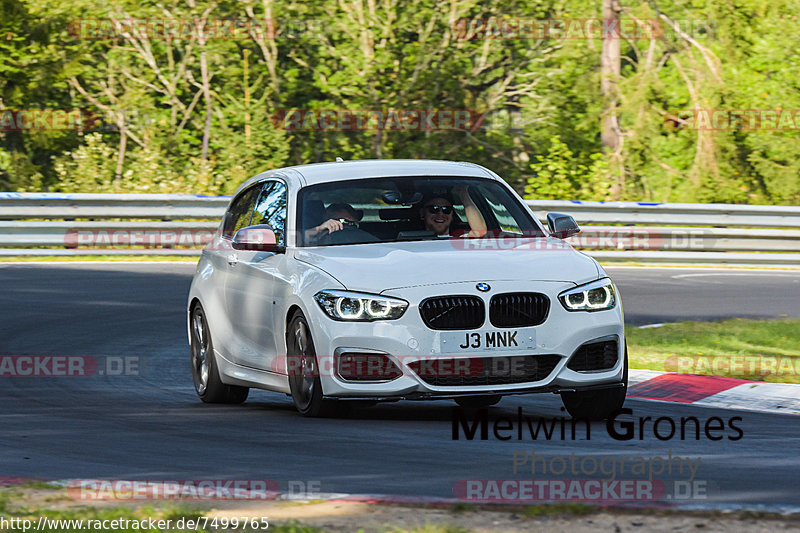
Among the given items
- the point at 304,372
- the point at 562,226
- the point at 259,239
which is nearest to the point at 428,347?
the point at 304,372

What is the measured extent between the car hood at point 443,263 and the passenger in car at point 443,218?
1.01 feet

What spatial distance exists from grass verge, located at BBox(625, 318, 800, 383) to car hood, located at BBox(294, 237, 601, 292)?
2.73 metres

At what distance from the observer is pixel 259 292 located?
927 cm

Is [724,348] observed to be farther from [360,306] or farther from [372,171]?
[360,306]

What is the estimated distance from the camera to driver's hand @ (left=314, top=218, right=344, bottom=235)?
9.19 metres

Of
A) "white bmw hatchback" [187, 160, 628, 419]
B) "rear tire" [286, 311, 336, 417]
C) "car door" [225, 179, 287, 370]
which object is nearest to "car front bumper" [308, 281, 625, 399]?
"white bmw hatchback" [187, 160, 628, 419]

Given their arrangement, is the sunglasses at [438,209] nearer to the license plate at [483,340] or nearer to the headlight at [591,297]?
the headlight at [591,297]

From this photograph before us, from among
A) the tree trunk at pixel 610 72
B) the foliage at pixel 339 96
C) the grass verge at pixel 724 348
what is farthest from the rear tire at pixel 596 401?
the tree trunk at pixel 610 72

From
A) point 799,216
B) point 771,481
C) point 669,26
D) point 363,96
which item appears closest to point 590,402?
point 771,481

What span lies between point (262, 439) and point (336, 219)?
1888mm

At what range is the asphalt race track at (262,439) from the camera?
6.63 metres

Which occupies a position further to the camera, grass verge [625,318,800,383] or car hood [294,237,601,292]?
grass verge [625,318,800,383]

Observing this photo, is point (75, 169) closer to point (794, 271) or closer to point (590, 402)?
point (794, 271)

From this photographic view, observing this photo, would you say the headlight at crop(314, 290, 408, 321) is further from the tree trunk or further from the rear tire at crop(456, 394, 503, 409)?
the tree trunk
